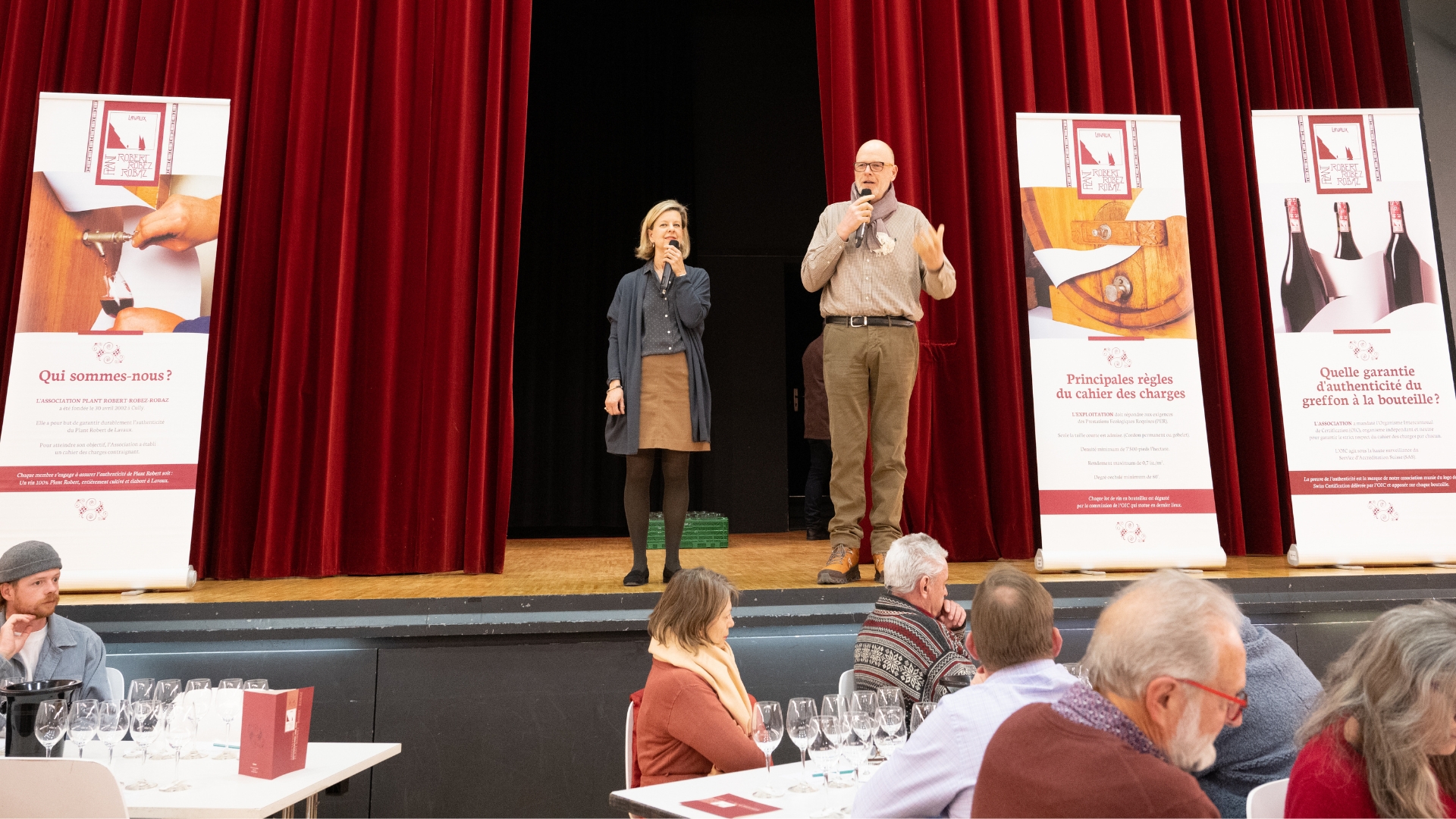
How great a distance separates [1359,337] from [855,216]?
2196 millimetres

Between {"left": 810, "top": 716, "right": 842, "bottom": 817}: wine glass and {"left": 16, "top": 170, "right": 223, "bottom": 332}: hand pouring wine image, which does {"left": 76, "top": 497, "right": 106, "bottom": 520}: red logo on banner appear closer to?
{"left": 16, "top": 170, "right": 223, "bottom": 332}: hand pouring wine image

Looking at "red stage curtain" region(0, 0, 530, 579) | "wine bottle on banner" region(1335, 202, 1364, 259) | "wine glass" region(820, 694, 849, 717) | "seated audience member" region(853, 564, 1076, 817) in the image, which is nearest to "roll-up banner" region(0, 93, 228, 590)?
"red stage curtain" region(0, 0, 530, 579)

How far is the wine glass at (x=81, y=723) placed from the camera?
6.70 ft

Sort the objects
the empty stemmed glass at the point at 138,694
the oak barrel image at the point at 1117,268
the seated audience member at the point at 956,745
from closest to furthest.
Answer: the seated audience member at the point at 956,745 → the empty stemmed glass at the point at 138,694 → the oak barrel image at the point at 1117,268

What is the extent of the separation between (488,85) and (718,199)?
8.55 ft

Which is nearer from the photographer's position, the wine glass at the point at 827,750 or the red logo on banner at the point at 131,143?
the wine glass at the point at 827,750

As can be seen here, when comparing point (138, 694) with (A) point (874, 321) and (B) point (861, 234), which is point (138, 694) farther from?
(B) point (861, 234)

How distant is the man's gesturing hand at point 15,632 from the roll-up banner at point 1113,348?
328cm


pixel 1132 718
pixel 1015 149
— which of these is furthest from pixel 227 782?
pixel 1015 149

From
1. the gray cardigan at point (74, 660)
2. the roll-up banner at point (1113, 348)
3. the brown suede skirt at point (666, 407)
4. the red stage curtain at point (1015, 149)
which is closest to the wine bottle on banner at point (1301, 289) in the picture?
the roll-up banner at point (1113, 348)

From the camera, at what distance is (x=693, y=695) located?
2197mm

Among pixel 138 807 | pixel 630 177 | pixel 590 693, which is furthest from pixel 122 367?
pixel 630 177

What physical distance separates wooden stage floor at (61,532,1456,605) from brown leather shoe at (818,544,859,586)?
0.05 metres

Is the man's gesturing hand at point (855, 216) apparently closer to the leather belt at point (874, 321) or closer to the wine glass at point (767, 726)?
the leather belt at point (874, 321)
